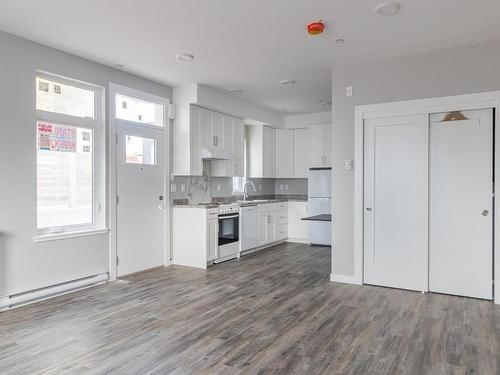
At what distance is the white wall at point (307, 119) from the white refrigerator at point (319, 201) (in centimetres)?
116

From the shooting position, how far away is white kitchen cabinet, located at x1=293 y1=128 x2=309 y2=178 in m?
7.79

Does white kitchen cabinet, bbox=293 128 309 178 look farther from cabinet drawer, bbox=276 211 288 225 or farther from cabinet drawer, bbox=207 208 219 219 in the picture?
cabinet drawer, bbox=207 208 219 219


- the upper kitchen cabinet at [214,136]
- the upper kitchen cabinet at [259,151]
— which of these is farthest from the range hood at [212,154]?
the upper kitchen cabinet at [259,151]

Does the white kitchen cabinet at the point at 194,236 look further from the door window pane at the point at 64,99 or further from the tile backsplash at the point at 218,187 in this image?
the door window pane at the point at 64,99

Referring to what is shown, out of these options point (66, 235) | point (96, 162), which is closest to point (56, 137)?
point (96, 162)

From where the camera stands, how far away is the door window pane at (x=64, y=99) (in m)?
3.97

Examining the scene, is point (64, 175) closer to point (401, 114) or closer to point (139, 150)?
point (139, 150)

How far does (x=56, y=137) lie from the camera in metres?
4.12

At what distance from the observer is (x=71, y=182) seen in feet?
14.1

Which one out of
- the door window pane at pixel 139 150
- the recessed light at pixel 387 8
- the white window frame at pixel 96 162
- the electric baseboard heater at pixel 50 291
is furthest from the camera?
the door window pane at pixel 139 150

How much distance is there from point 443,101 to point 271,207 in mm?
3762

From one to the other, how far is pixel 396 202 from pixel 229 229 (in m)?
2.71

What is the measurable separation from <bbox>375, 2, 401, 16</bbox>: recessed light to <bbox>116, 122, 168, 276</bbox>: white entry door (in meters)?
3.41

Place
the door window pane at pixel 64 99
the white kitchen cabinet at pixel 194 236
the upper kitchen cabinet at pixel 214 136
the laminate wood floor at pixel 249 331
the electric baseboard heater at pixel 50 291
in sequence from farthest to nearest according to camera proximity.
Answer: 1. the upper kitchen cabinet at pixel 214 136
2. the white kitchen cabinet at pixel 194 236
3. the door window pane at pixel 64 99
4. the electric baseboard heater at pixel 50 291
5. the laminate wood floor at pixel 249 331
